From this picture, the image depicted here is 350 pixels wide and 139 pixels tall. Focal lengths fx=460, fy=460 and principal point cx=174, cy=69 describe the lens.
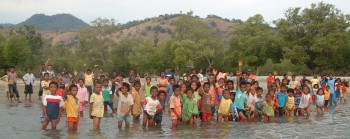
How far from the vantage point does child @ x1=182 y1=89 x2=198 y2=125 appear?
1216 centimetres

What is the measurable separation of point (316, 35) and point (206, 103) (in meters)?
31.6

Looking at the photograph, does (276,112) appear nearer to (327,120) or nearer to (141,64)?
(327,120)

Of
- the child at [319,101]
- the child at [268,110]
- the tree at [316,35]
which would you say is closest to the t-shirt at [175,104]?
the child at [268,110]

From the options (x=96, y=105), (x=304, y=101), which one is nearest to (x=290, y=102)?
(x=304, y=101)

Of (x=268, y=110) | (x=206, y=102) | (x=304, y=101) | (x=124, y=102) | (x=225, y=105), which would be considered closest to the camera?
(x=124, y=102)

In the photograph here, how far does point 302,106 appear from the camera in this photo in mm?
15625

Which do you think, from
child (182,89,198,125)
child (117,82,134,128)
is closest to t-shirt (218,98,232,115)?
child (182,89,198,125)

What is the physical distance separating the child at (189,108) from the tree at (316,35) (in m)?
30.7

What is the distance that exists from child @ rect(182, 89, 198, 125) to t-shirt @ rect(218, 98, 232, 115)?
951 millimetres

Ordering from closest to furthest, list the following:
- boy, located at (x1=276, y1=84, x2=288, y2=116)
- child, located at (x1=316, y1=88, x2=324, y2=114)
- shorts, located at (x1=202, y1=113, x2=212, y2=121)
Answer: shorts, located at (x1=202, y1=113, x2=212, y2=121) → boy, located at (x1=276, y1=84, x2=288, y2=116) → child, located at (x1=316, y1=88, x2=324, y2=114)

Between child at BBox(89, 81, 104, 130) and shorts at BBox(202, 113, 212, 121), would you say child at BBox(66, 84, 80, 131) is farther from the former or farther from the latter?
shorts at BBox(202, 113, 212, 121)

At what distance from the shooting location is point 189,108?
12297mm

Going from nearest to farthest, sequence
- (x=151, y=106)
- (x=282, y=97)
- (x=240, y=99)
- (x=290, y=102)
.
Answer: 1. (x=151, y=106)
2. (x=240, y=99)
3. (x=282, y=97)
4. (x=290, y=102)

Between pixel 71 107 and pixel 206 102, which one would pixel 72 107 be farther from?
pixel 206 102
